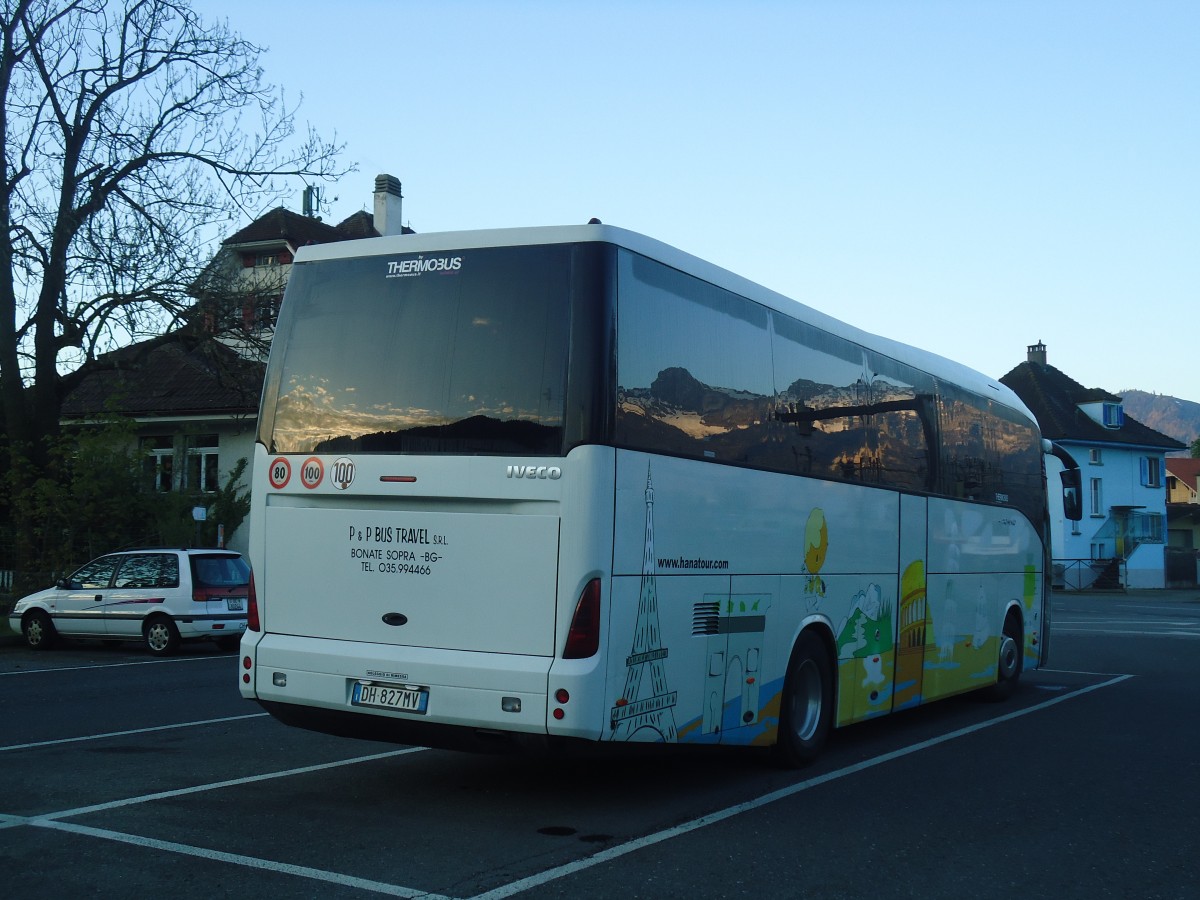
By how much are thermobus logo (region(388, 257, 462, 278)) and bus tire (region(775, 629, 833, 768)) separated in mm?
3722

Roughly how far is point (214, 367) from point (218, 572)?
7.32 metres

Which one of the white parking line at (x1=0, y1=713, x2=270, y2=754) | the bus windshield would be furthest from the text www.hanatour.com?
the white parking line at (x1=0, y1=713, x2=270, y2=754)

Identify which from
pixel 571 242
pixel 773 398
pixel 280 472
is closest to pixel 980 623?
pixel 773 398

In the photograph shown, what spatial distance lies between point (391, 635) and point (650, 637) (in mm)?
1539

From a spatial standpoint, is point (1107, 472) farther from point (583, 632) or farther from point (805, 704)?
point (583, 632)

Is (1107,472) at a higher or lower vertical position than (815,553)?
higher

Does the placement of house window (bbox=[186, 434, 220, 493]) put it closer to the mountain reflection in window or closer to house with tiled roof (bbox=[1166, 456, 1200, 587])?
the mountain reflection in window

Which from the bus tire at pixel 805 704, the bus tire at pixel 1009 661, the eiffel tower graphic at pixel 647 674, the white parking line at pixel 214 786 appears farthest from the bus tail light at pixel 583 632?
the bus tire at pixel 1009 661

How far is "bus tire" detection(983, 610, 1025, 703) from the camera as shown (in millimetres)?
14414

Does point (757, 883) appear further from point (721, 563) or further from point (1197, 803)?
point (1197, 803)

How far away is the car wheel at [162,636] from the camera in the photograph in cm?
1984

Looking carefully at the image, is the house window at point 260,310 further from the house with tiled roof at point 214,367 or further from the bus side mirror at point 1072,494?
the bus side mirror at point 1072,494

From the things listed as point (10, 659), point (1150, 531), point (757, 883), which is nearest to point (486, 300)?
point (757, 883)

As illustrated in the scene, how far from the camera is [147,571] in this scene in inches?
800
